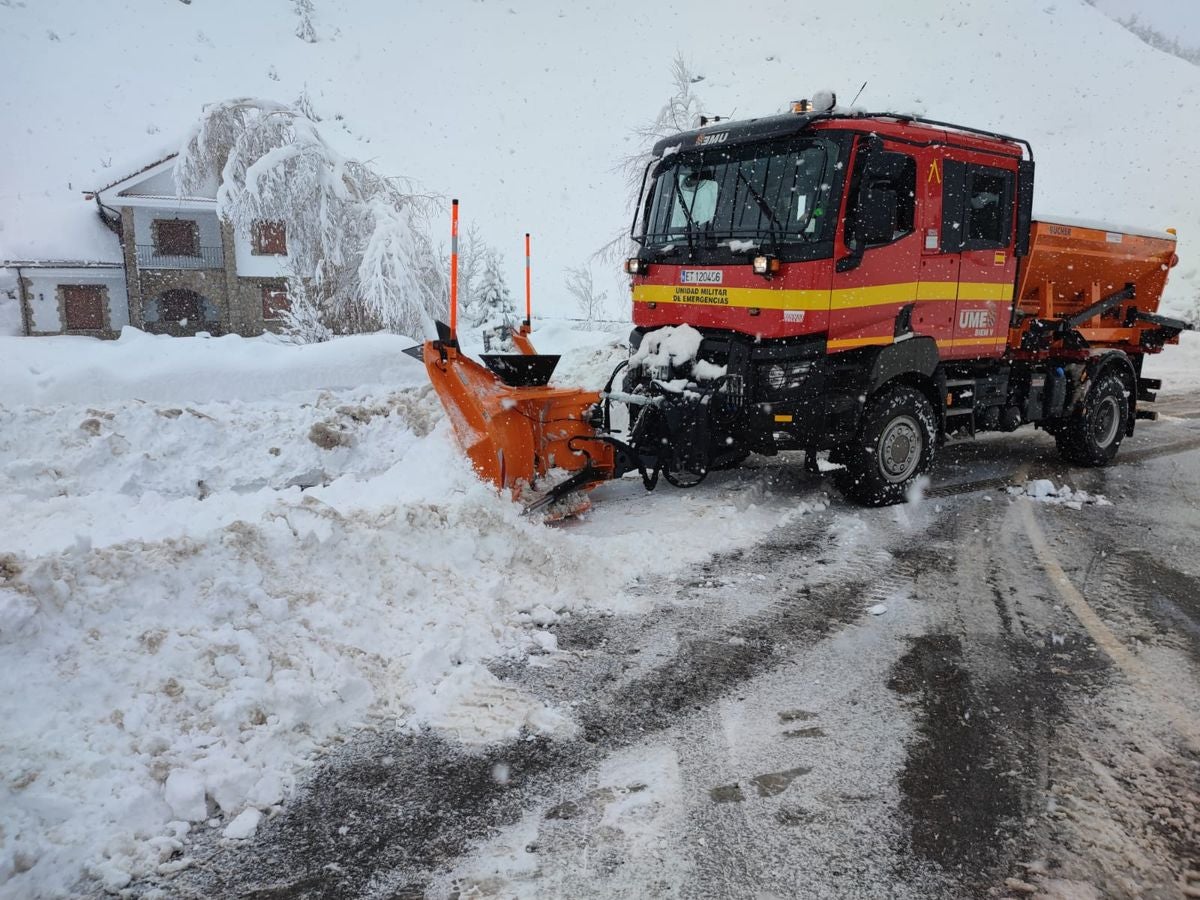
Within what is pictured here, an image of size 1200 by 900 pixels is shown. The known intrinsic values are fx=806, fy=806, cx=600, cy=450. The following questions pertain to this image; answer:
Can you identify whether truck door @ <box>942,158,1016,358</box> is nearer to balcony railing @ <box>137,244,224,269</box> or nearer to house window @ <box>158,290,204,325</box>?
balcony railing @ <box>137,244,224,269</box>

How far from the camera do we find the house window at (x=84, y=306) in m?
26.2

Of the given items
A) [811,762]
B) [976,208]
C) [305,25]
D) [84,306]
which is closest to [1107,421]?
[976,208]

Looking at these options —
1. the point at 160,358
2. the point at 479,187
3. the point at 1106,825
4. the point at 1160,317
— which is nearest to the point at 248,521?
the point at 1106,825

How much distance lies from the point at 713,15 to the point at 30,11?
52.0m

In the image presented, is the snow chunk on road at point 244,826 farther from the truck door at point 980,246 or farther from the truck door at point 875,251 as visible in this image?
the truck door at point 980,246

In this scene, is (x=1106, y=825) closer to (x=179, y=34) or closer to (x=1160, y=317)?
(x=1160, y=317)

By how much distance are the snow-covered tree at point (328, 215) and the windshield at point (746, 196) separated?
7607 millimetres

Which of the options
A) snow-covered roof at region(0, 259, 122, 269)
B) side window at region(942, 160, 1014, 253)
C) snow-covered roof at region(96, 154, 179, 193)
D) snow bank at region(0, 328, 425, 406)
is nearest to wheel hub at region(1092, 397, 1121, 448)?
side window at region(942, 160, 1014, 253)

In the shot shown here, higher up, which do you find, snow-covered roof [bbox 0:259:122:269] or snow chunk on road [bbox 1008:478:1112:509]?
snow-covered roof [bbox 0:259:122:269]

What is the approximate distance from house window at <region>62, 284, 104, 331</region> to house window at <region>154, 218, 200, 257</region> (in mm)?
2753

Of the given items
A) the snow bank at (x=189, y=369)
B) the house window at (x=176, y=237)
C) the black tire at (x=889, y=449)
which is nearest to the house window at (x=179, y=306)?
the house window at (x=176, y=237)

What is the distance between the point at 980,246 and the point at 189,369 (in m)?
8.06

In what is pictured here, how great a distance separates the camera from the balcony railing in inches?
1006

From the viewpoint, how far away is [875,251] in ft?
20.6
